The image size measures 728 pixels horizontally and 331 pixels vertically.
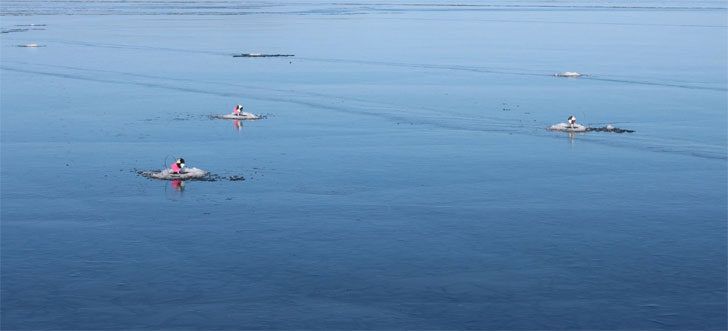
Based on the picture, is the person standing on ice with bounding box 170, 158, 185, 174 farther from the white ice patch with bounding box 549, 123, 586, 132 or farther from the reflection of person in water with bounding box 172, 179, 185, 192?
the white ice patch with bounding box 549, 123, 586, 132

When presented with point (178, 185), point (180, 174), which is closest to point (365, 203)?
point (178, 185)

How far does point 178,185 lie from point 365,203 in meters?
6.18

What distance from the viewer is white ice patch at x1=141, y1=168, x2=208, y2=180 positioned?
32.7 metres

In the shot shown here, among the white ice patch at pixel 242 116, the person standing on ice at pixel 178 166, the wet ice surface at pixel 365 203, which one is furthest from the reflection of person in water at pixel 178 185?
the white ice patch at pixel 242 116

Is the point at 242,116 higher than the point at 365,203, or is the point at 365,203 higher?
the point at 242,116

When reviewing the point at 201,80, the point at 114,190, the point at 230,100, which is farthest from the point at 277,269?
the point at 201,80

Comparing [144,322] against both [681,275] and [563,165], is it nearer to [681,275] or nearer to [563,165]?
[681,275]

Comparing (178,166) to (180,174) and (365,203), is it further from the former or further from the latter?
(365,203)

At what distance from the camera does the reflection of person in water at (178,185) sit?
102ft

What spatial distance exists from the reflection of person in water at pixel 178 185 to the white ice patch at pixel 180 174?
A: 0.30 metres

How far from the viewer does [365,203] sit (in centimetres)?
2919

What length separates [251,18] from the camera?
150 meters

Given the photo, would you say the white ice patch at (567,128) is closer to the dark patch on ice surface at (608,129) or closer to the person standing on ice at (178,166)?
the dark patch on ice surface at (608,129)

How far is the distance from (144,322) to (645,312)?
9373 millimetres
